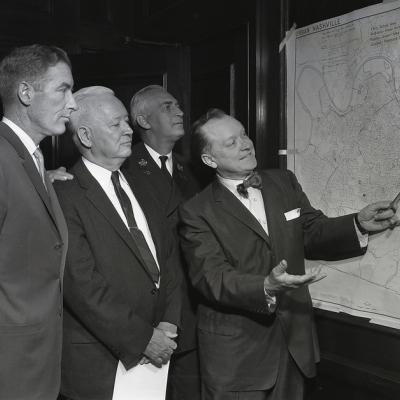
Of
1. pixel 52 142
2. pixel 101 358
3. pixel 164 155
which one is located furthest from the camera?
pixel 52 142

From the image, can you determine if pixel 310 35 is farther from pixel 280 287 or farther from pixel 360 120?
pixel 280 287

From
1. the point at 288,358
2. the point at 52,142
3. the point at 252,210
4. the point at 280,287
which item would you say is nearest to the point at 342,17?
the point at 252,210

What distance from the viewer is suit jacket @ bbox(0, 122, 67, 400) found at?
1984 millimetres

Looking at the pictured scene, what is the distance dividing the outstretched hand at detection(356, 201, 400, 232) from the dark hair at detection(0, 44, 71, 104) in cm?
137

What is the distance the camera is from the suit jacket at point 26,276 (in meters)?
1.98

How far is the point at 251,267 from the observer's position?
2434mm

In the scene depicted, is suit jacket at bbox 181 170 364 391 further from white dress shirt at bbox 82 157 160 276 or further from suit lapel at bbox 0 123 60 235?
suit lapel at bbox 0 123 60 235

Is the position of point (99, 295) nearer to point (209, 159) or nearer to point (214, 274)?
point (214, 274)

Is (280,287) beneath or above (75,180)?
beneath

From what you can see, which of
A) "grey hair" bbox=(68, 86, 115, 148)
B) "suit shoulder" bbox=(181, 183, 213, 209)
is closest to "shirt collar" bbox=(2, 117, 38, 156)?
"grey hair" bbox=(68, 86, 115, 148)

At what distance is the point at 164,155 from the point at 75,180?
0.70 metres

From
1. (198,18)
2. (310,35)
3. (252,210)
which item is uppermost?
(198,18)

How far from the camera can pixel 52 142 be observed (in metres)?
3.90

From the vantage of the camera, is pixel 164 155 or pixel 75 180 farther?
pixel 164 155
